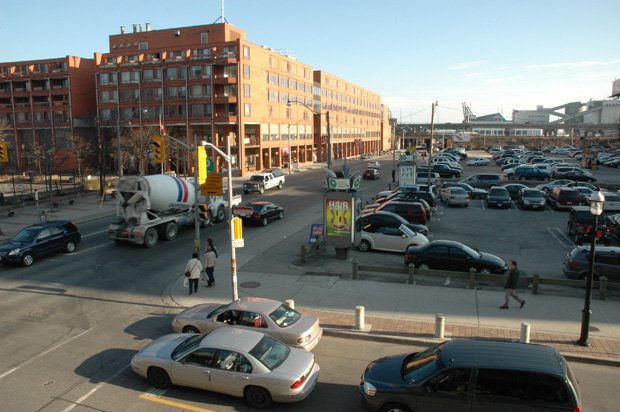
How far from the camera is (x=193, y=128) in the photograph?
69312 millimetres

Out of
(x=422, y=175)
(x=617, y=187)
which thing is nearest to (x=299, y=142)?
(x=422, y=175)

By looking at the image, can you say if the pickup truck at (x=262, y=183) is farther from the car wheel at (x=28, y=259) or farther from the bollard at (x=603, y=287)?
the bollard at (x=603, y=287)

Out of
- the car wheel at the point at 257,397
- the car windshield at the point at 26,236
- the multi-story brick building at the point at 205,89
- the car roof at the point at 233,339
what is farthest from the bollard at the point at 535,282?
the multi-story brick building at the point at 205,89

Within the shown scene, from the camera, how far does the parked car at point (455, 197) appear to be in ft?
120

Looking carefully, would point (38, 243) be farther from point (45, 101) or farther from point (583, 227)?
point (45, 101)

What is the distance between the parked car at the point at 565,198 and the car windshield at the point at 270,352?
3131 cm

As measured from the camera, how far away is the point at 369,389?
341 inches

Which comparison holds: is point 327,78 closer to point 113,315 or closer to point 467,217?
point 467,217

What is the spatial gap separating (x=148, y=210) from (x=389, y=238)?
1242 cm

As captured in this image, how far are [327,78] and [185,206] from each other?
8545 cm

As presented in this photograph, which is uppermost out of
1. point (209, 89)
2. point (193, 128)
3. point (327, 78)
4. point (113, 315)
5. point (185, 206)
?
point (327, 78)

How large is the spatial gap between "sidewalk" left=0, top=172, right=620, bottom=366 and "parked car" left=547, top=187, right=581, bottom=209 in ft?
69.5

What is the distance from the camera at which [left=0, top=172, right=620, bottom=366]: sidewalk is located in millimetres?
12844

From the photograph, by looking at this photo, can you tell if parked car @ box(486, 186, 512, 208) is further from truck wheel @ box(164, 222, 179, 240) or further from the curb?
the curb
